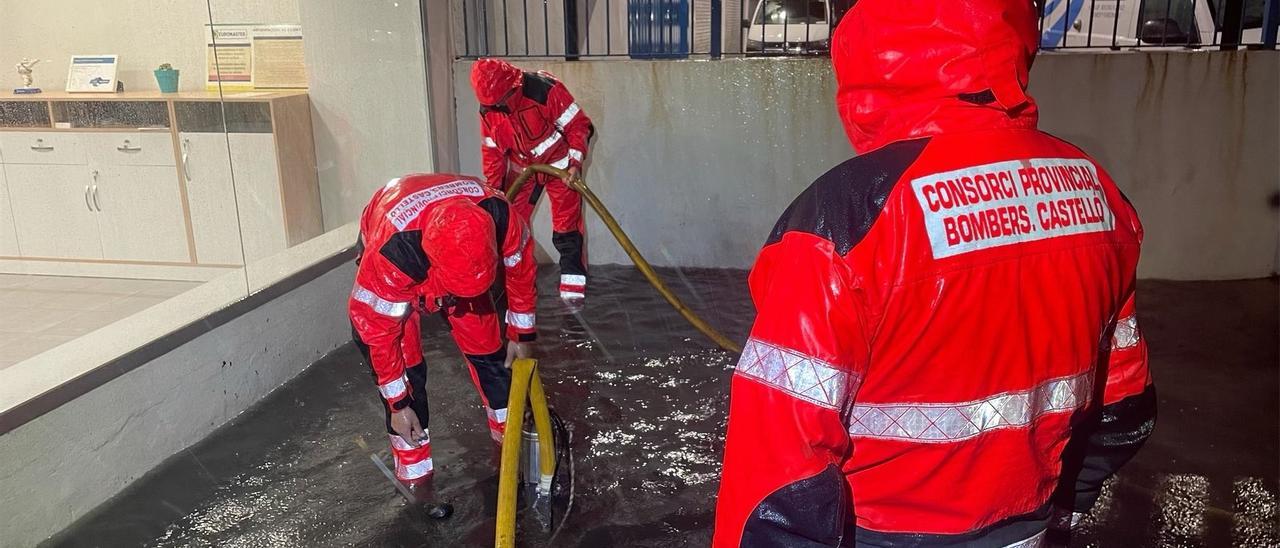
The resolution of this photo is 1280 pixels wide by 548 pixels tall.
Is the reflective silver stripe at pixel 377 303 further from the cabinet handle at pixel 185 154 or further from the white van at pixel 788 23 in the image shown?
the white van at pixel 788 23

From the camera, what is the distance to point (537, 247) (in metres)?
7.04

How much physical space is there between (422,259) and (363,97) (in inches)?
128

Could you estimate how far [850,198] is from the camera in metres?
1.25

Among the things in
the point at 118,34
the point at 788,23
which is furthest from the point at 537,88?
the point at 788,23

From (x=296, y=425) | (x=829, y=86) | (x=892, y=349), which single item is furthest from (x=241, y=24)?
(x=892, y=349)

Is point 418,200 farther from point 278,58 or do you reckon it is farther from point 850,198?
point 278,58

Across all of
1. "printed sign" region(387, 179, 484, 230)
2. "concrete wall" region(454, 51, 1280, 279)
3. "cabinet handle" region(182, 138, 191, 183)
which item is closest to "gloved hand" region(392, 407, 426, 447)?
"printed sign" region(387, 179, 484, 230)

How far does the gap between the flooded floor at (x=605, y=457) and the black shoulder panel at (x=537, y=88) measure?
58.8 inches

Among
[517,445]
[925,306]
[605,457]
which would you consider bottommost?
[605,457]

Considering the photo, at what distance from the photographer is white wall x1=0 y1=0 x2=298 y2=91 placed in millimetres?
3145

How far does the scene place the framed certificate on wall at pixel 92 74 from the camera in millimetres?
3387

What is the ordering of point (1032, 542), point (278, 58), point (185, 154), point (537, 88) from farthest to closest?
point (537, 88) → point (278, 58) → point (185, 154) → point (1032, 542)

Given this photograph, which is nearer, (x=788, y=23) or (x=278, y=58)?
(x=278, y=58)

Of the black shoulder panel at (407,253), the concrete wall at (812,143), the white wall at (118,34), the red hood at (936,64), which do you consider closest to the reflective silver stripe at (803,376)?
the red hood at (936,64)
